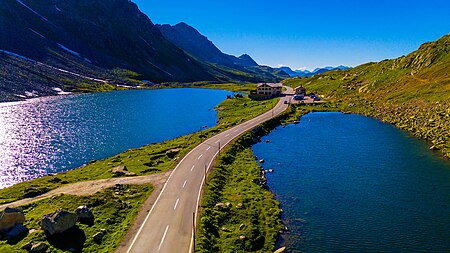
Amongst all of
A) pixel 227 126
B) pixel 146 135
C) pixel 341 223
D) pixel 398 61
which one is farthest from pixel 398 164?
pixel 398 61

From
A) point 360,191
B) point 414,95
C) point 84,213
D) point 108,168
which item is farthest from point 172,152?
point 414,95

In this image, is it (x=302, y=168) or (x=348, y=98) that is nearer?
(x=302, y=168)

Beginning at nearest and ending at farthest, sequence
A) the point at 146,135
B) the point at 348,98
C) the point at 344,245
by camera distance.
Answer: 1. the point at 344,245
2. the point at 146,135
3. the point at 348,98

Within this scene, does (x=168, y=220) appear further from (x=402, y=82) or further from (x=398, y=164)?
(x=402, y=82)

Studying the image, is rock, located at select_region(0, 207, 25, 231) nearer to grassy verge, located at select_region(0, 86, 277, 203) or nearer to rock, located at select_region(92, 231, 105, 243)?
rock, located at select_region(92, 231, 105, 243)

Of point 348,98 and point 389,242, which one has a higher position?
point 348,98

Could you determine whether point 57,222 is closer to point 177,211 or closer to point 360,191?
point 177,211
